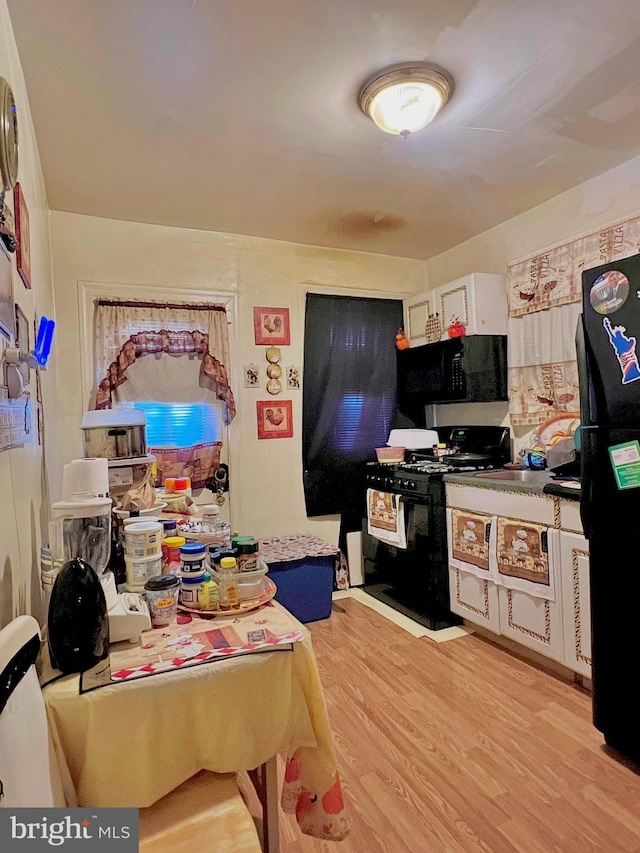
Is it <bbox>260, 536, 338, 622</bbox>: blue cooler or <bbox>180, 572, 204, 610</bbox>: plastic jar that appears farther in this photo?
<bbox>260, 536, 338, 622</bbox>: blue cooler

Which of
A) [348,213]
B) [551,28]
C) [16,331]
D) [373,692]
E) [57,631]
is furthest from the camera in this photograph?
[348,213]

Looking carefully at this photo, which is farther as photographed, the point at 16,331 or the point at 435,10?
the point at 435,10

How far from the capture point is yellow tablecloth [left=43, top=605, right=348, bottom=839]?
3.22 ft

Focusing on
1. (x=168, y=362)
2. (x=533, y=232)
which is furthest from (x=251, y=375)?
(x=533, y=232)

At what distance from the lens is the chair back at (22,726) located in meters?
0.68

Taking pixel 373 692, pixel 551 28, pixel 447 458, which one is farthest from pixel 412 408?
pixel 551 28

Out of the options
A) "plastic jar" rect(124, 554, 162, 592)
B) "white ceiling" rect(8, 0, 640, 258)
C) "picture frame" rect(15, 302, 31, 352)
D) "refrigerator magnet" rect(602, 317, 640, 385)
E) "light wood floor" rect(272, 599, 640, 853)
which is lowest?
"light wood floor" rect(272, 599, 640, 853)

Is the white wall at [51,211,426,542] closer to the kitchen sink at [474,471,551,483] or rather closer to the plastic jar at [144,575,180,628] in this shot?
the kitchen sink at [474,471,551,483]

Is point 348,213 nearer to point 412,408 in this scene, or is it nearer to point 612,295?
point 412,408

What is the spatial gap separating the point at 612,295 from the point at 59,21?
2072mm

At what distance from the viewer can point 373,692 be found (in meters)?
2.39

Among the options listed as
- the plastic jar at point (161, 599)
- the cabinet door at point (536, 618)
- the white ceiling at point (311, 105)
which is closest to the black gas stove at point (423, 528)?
the cabinet door at point (536, 618)

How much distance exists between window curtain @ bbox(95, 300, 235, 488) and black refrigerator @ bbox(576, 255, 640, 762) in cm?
230

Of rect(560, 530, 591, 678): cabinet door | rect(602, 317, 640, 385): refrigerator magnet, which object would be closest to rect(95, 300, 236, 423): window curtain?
rect(560, 530, 591, 678): cabinet door
